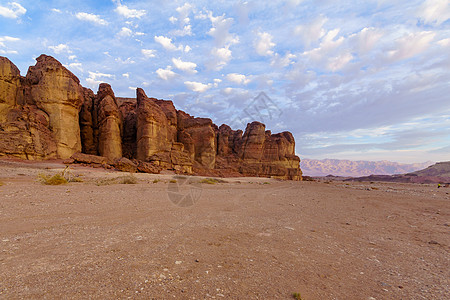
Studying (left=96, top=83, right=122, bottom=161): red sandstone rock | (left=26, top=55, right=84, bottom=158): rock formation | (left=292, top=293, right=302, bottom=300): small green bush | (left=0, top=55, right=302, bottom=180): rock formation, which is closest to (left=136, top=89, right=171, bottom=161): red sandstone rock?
(left=0, top=55, right=302, bottom=180): rock formation

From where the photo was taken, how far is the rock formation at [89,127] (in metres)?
21.4

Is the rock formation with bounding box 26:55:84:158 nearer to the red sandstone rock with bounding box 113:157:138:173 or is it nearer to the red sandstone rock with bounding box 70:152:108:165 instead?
the red sandstone rock with bounding box 70:152:108:165

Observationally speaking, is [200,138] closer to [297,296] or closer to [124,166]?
[124,166]

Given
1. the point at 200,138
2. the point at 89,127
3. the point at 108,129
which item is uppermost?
the point at 89,127

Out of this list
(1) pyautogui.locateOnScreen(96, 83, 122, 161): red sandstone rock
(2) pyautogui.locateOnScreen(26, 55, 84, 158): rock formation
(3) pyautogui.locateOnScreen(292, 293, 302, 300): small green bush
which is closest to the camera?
(3) pyautogui.locateOnScreen(292, 293, 302, 300): small green bush

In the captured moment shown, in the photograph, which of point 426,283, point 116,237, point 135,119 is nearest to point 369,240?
point 426,283

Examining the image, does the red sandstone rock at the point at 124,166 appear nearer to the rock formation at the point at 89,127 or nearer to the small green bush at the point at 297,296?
the rock formation at the point at 89,127

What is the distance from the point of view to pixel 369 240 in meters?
3.66

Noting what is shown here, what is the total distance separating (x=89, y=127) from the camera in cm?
3033

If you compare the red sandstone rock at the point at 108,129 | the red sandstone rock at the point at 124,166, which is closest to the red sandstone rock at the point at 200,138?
the red sandstone rock at the point at 108,129

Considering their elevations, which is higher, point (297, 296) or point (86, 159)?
point (86, 159)

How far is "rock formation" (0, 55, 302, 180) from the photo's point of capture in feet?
70.3

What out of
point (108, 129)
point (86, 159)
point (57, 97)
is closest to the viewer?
point (86, 159)

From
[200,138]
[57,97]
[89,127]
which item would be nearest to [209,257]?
[57,97]
